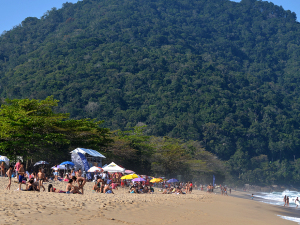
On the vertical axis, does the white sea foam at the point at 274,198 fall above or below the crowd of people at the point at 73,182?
below

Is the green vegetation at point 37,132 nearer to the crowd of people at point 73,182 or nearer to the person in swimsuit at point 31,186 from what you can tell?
the crowd of people at point 73,182

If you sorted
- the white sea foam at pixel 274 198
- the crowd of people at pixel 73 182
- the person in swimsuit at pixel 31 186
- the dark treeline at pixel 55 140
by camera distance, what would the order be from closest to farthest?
the person in swimsuit at pixel 31 186, the crowd of people at pixel 73 182, the dark treeline at pixel 55 140, the white sea foam at pixel 274 198

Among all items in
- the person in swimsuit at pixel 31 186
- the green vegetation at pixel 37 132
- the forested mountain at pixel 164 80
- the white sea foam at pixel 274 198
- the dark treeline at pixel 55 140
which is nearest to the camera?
the person in swimsuit at pixel 31 186

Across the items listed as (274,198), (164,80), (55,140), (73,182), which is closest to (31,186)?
(73,182)

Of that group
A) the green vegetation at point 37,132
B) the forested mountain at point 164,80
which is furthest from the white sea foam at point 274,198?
the forested mountain at point 164,80

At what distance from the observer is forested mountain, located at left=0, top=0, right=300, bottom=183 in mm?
95500

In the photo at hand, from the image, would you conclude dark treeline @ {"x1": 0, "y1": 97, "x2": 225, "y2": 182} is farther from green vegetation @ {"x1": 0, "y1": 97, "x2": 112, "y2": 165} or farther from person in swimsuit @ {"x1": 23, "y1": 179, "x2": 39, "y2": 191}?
person in swimsuit @ {"x1": 23, "y1": 179, "x2": 39, "y2": 191}

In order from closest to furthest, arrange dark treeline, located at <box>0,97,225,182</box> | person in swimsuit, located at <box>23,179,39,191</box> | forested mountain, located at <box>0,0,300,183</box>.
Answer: person in swimsuit, located at <box>23,179,39,191</box> < dark treeline, located at <box>0,97,225,182</box> < forested mountain, located at <box>0,0,300,183</box>

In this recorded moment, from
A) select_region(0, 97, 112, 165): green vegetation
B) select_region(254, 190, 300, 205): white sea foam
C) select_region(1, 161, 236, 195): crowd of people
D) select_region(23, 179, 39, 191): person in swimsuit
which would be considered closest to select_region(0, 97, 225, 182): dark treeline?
select_region(0, 97, 112, 165): green vegetation

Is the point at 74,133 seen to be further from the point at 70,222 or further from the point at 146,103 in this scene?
the point at 146,103

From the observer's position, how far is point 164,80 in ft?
386

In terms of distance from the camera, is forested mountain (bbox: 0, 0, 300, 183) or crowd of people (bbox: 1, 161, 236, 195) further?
forested mountain (bbox: 0, 0, 300, 183)

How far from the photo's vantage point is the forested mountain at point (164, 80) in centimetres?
9550

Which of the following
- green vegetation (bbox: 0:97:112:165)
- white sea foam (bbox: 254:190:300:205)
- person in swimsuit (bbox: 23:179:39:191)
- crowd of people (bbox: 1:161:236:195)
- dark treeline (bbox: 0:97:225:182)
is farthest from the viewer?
white sea foam (bbox: 254:190:300:205)
